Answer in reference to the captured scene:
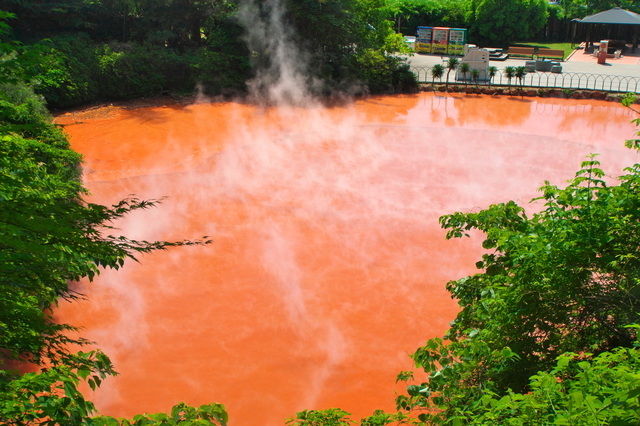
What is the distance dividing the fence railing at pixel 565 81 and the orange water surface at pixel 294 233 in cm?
273

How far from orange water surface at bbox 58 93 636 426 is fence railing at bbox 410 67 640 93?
2.73 m

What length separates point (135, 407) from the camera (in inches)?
364

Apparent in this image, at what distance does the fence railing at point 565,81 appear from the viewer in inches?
1082

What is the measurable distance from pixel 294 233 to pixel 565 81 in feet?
66.0

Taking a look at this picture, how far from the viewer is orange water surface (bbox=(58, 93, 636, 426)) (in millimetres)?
9953

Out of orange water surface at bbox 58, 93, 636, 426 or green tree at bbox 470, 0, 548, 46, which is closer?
orange water surface at bbox 58, 93, 636, 426

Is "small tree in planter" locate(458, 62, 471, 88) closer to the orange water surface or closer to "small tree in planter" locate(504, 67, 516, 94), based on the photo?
"small tree in planter" locate(504, 67, 516, 94)

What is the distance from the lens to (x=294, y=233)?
47.4ft

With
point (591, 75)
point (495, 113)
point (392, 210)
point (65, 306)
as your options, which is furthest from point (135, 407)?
point (591, 75)

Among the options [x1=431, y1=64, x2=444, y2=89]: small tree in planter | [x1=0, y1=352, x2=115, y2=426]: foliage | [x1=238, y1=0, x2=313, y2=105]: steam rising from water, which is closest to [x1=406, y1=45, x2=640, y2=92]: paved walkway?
[x1=431, y1=64, x2=444, y2=89]: small tree in planter

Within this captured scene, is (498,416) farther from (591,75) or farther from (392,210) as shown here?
(591,75)

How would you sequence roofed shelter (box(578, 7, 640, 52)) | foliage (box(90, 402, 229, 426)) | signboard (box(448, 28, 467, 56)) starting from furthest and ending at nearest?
signboard (box(448, 28, 467, 56)) < roofed shelter (box(578, 7, 640, 52)) < foliage (box(90, 402, 229, 426))

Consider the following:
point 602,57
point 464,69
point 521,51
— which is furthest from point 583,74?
point 521,51

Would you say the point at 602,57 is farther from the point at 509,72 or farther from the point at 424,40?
the point at 424,40
